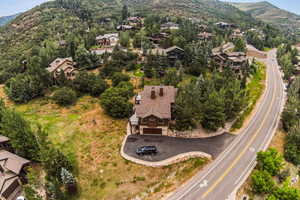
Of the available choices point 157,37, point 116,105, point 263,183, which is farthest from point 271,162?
point 157,37

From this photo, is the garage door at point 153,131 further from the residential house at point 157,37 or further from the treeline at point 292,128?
the residential house at point 157,37

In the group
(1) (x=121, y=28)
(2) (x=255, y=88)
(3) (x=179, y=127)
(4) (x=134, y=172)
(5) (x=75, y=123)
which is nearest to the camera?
(4) (x=134, y=172)

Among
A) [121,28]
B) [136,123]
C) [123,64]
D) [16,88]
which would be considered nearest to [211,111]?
[136,123]

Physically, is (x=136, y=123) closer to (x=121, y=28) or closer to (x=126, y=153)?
(x=126, y=153)

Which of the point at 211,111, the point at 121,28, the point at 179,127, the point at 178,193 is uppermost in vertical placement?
the point at 121,28

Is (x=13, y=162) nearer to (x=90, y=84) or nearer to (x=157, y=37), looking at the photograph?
(x=90, y=84)

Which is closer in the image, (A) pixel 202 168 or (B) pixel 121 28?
(A) pixel 202 168

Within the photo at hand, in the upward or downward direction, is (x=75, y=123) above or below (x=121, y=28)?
below
